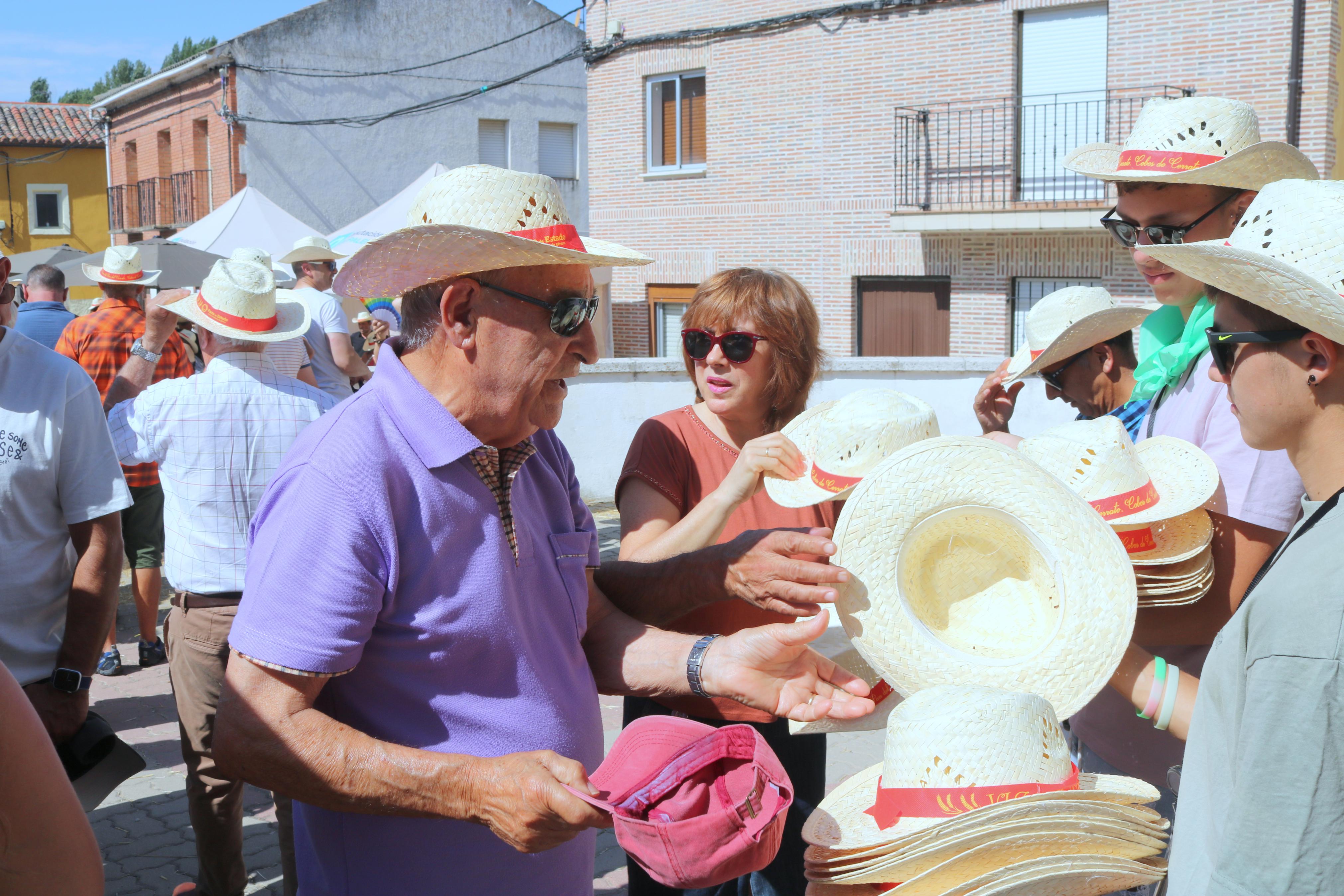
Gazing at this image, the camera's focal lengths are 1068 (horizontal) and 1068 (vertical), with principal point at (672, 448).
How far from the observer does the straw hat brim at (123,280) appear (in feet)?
26.2

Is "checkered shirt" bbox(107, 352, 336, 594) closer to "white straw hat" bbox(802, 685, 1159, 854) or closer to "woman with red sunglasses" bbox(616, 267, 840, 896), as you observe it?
"woman with red sunglasses" bbox(616, 267, 840, 896)

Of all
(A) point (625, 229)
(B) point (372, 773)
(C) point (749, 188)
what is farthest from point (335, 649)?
(A) point (625, 229)

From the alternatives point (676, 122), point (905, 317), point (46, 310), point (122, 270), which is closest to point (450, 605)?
point (122, 270)

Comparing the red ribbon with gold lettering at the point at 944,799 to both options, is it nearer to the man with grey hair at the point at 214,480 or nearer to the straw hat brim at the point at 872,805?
the straw hat brim at the point at 872,805

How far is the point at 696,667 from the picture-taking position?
2.53 m

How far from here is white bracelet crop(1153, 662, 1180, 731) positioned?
84.1 inches

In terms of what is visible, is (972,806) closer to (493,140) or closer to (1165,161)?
(1165,161)

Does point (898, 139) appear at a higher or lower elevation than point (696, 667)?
higher

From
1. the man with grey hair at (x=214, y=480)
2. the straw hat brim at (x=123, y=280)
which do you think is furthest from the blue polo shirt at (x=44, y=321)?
the man with grey hair at (x=214, y=480)

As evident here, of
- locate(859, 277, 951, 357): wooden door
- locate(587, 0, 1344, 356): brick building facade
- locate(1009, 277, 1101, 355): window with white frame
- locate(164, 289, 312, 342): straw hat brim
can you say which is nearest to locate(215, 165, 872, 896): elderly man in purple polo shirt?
locate(164, 289, 312, 342): straw hat brim

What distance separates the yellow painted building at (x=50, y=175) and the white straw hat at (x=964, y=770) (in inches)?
1600

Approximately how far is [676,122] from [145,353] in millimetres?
15398

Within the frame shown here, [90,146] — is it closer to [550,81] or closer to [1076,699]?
[550,81]

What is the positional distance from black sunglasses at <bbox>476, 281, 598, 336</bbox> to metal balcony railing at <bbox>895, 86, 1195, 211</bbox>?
15100mm
